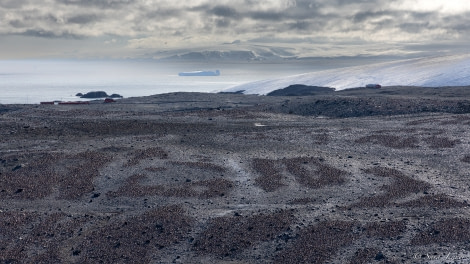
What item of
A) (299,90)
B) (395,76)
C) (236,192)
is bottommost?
(236,192)

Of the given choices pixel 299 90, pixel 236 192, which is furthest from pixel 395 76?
pixel 236 192

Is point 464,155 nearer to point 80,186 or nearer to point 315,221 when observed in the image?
point 315,221

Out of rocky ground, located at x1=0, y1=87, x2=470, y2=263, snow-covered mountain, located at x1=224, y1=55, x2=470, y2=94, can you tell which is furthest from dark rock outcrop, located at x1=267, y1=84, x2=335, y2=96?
rocky ground, located at x1=0, y1=87, x2=470, y2=263

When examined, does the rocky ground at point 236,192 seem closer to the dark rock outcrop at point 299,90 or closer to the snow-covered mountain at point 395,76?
the dark rock outcrop at point 299,90

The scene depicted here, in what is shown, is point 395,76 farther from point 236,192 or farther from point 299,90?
point 236,192

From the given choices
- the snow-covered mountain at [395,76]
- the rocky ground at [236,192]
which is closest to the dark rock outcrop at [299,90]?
the snow-covered mountain at [395,76]

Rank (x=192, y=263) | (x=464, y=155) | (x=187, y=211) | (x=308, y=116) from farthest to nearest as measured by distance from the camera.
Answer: (x=308, y=116) → (x=464, y=155) → (x=187, y=211) → (x=192, y=263)

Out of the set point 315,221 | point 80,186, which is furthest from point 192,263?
point 80,186
